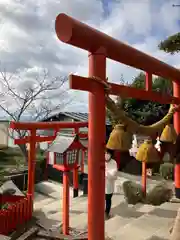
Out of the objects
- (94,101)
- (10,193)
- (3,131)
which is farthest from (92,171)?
(3,131)

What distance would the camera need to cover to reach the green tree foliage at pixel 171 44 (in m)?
7.98

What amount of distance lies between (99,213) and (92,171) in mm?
373

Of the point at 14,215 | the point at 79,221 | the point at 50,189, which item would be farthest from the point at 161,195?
the point at 50,189

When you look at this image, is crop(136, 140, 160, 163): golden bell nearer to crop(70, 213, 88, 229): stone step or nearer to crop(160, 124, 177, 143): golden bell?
crop(160, 124, 177, 143): golden bell

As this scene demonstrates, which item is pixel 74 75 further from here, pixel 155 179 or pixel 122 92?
pixel 155 179

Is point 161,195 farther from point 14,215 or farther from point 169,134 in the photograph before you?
point 14,215

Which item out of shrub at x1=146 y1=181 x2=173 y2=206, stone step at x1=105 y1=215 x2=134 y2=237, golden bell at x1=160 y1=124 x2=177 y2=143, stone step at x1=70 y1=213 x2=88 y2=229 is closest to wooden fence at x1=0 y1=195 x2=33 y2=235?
stone step at x1=70 y1=213 x2=88 y2=229

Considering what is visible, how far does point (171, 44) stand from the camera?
26.5ft

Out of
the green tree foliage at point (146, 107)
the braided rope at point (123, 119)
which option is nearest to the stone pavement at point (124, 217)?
the braided rope at point (123, 119)

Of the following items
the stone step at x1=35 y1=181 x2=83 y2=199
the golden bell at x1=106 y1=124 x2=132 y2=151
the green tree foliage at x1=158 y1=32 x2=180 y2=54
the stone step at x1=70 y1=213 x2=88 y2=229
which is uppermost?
the green tree foliage at x1=158 y1=32 x2=180 y2=54

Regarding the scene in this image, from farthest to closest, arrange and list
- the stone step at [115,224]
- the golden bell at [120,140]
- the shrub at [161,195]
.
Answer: the shrub at [161,195] → the stone step at [115,224] → the golden bell at [120,140]

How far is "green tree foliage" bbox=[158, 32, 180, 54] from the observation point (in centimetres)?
798

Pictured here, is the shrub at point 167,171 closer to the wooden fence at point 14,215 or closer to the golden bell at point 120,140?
the wooden fence at point 14,215

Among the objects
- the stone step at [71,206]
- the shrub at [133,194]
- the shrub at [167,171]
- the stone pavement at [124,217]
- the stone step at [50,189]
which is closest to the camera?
the stone pavement at [124,217]
